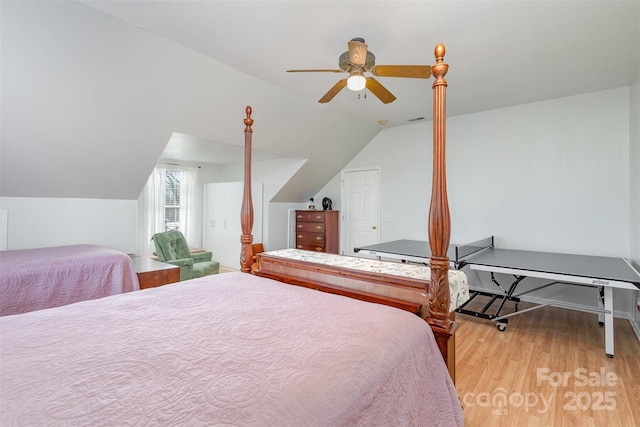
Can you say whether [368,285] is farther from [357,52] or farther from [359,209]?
[359,209]

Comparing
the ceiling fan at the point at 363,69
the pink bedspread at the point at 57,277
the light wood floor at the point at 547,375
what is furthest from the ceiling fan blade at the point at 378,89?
the pink bedspread at the point at 57,277

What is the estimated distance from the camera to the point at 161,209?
Result: 5734 mm

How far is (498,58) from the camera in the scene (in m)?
2.81

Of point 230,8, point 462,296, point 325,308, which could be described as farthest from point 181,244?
point 462,296

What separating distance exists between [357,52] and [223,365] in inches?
78.6

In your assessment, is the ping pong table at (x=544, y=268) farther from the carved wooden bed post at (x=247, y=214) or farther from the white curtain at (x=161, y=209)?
the white curtain at (x=161, y=209)

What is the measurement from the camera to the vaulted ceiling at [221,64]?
84.4 inches

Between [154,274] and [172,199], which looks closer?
[154,274]

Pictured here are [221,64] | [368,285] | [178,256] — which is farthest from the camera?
[178,256]

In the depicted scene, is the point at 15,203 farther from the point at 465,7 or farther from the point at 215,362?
the point at 465,7

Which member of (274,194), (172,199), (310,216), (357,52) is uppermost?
(357,52)

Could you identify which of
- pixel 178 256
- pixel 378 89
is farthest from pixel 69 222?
pixel 378 89

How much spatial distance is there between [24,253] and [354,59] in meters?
3.74

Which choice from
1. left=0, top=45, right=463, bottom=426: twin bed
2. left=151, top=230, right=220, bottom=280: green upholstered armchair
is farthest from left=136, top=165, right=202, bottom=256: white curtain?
left=0, top=45, right=463, bottom=426: twin bed
